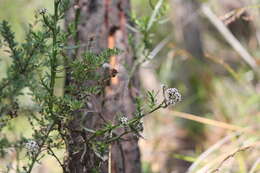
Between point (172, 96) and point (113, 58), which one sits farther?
point (113, 58)

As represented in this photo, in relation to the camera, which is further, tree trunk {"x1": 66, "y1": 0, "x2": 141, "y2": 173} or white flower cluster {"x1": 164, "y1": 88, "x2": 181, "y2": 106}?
tree trunk {"x1": 66, "y1": 0, "x2": 141, "y2": 173}

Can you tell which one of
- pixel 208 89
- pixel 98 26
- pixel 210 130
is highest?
pixel 208 89

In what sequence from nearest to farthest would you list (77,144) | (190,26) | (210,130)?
1. (77,144)
2. (210,130)
3. (190,26)

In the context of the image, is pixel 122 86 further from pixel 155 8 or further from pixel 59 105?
pixel 59 105

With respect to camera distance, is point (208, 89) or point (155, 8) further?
point (208, 89)

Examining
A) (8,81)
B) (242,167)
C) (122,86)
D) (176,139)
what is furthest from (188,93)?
(8,81)

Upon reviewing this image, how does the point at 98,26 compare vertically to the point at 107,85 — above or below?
above

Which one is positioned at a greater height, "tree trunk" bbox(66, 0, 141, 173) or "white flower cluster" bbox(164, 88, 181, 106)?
"tree trunk" bbox(66, 0, 141, 173)

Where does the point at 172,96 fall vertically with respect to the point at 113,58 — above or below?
below

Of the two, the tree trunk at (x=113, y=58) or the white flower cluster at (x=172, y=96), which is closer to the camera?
the white flower cluster at (x=172, y=96)

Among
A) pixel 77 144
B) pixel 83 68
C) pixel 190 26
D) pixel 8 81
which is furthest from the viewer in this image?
pixel 190 26

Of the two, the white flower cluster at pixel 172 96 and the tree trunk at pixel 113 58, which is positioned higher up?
the tree trunk at pixel 113 58
